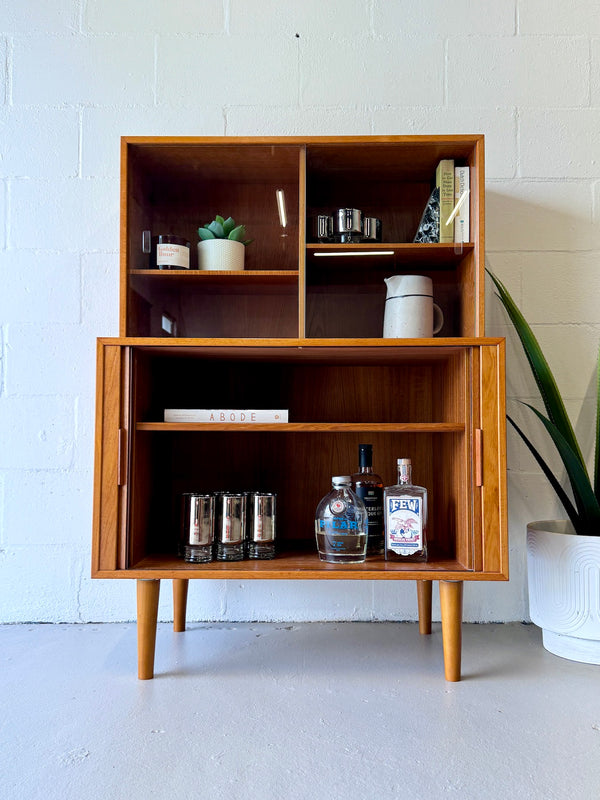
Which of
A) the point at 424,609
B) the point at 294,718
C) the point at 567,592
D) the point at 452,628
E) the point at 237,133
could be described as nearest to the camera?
the point at 294,718

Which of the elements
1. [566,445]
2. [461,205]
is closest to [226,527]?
[566,445]

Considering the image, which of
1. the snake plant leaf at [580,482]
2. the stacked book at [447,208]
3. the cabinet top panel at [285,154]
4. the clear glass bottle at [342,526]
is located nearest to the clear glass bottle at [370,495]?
the clear glass bottle at [342,526]

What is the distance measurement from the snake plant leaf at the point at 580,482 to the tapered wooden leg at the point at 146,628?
92 centimetres

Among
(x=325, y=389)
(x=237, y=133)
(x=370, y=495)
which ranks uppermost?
(x=237, y=133)

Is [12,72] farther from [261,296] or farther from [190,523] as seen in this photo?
[190,523]

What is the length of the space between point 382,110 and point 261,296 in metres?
0.68

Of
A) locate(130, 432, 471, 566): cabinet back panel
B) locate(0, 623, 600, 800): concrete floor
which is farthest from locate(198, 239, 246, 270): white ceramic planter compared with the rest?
locate(0, 623, 600, 800): concrete floor

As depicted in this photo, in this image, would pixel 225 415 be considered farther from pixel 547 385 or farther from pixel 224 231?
pixel 547 385

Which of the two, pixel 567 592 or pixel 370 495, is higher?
pixel 370 495

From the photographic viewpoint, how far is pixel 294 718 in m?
1.14

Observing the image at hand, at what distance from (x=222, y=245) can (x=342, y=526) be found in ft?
2.25

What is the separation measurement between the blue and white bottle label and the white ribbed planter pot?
313mm

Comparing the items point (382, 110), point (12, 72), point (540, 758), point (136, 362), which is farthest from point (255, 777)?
point (12, 72)

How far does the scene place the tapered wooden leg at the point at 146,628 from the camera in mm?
1311
